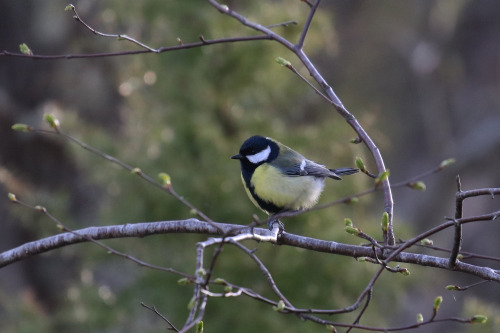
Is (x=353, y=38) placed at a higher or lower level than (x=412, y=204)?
higher

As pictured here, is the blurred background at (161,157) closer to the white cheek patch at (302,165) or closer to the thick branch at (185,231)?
the white cheek patch at (302,165)

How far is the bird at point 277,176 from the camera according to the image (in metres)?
3.52

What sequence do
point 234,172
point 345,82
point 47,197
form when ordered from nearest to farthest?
point 234,172 → point 47,197 → point 345,82

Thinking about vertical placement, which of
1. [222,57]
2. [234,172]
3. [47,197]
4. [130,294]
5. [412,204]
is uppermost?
[412,204]

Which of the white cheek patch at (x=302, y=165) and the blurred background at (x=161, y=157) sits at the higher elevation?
the blurred background at (x=161, y=157)

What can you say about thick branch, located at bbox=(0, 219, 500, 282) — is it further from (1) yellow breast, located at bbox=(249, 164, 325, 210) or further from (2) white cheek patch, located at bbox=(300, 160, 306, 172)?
(2) white cheek patch, located at bbox=(300, 160, 306, 172)

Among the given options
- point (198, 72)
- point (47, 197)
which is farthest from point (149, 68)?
point (47, 197)

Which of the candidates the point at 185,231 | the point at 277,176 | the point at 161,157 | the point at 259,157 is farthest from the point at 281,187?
the point at 161,157

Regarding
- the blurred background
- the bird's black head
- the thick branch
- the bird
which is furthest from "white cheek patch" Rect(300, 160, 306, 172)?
the blurred background

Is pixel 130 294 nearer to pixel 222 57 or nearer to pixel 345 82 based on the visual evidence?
pixel 222 57

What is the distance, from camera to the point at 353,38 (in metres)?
13.1

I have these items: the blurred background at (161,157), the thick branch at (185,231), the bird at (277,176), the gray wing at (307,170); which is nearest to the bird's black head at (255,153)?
the bird at (277,176)

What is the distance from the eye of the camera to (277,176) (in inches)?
142

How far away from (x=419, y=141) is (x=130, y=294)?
8.75 m
